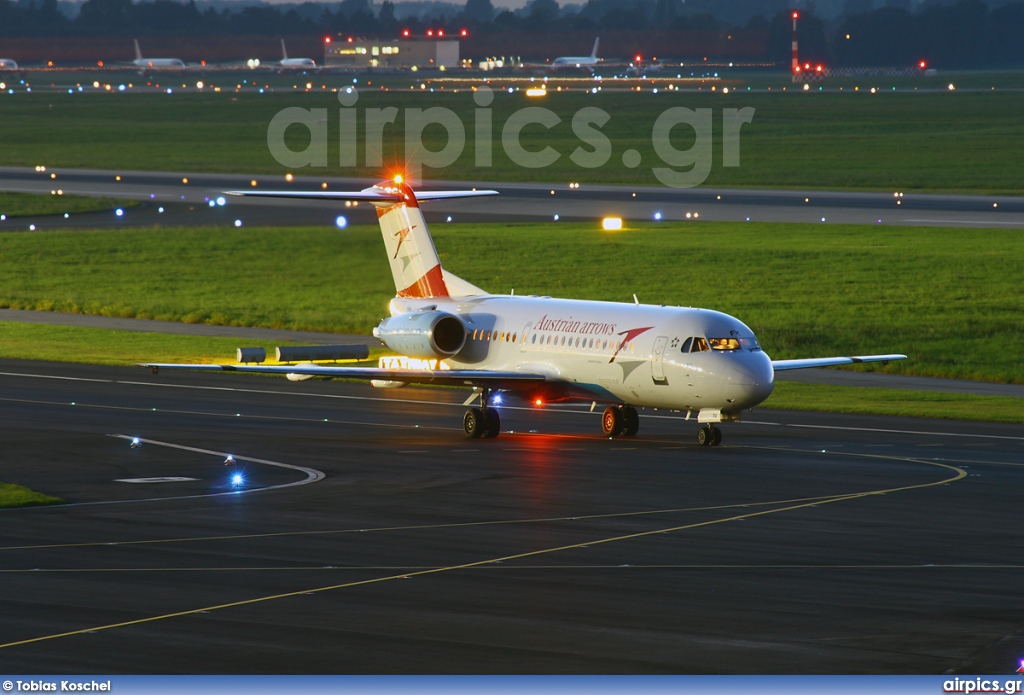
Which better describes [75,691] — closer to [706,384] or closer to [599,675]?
[599,675]

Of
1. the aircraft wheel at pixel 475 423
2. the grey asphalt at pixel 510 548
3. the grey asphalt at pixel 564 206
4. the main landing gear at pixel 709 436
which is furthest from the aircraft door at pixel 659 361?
the grey asphalt at pixel 564 206

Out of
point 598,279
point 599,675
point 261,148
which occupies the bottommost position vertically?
point 599,675

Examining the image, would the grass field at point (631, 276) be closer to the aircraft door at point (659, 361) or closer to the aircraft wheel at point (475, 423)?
the aircraft wheel at point (475, 423)

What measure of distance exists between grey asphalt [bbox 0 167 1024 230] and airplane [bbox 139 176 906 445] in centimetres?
4346

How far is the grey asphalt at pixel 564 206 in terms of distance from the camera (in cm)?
8806

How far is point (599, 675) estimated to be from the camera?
16.8 meters

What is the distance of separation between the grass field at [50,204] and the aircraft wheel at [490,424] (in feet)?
211

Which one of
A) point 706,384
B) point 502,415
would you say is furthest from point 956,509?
point 502,415

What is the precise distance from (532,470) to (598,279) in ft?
121

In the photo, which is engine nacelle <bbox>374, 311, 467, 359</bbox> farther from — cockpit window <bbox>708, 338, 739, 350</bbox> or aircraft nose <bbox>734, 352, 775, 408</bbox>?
aircraft nose <bbox>734, 352, 775, 408</bbox>

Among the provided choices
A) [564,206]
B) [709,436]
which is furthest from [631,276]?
[709,436]

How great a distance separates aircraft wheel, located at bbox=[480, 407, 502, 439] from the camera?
1523 inches

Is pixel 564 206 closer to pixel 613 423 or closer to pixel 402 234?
pixel 402 234

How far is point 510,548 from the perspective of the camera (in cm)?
2453
